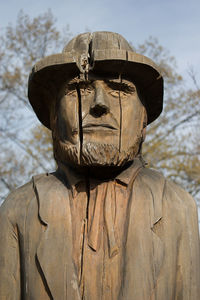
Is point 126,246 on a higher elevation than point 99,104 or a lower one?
lower

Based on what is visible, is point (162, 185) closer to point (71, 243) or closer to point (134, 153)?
point (134, 153)

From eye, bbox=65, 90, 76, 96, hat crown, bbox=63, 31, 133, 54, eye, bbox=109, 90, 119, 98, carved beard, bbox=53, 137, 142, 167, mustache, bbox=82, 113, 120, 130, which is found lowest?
carved beard, bbox=53, 137, 142, 167

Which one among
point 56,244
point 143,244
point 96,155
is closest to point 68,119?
point 96,155

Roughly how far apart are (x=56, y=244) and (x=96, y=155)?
0.64m

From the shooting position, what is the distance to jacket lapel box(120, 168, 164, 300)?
9.39 feet

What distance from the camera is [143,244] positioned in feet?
9.70

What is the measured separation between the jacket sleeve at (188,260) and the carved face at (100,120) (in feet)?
1.98

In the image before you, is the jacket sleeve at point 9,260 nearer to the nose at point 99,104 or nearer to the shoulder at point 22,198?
the shoulder at point 22,198

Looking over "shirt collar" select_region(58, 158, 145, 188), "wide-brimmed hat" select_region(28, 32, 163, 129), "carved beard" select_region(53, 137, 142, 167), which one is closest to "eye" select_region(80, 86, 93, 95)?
"wide-brimmed hat" select_region(28, 32, 163, 129)

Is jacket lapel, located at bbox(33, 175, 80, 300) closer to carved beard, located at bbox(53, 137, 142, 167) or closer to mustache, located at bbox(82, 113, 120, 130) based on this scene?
carved beard, located at bbox(53, 137, 142, 167)

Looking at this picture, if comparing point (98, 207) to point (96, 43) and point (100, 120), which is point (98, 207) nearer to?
point (100, 120)

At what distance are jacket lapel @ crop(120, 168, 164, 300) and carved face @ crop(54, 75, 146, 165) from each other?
296mm

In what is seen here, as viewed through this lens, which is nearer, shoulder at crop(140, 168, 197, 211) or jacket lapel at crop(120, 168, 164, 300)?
jacket lapel at crop(120, 168, 164, 300)

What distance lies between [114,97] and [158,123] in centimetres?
1092
